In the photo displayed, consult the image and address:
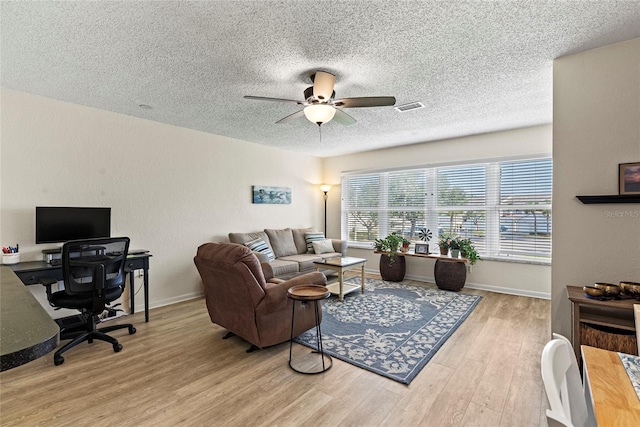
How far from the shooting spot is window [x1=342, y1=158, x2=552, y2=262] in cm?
451

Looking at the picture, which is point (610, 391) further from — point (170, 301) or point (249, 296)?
point (170, 301)

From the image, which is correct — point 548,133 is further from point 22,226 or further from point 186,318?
point 22,226

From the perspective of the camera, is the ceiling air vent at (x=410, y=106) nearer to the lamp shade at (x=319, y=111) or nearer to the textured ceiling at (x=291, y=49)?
the textured ceiling at (x=291, y=49)

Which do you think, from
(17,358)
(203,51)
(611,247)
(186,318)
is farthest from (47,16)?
(611,247)

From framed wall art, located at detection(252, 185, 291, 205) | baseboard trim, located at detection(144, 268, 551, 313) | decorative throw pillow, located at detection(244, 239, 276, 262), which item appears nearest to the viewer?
baseboard trim, located at detection(144, 268, 551, 313)

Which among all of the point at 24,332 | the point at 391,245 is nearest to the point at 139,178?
the point at 24,332

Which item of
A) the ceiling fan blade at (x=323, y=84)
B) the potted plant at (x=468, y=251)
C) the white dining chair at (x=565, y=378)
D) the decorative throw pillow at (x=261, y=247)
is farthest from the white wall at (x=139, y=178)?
the white dining chair at (x=565, y=378)

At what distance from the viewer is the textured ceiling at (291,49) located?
6.20 ft

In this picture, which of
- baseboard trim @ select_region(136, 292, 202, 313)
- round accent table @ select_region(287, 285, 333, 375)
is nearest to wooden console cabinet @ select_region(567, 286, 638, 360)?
round accent table @ select_region(287, 285, 333, 375)

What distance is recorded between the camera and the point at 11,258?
2941 millimetres

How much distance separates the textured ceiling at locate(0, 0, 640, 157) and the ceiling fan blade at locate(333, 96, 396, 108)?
0.25m

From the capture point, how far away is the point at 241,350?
2795 mm

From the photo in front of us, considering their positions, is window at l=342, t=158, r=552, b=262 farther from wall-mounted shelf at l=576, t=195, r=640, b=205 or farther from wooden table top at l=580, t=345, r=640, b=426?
wooden table top at l=580, t=345, r=640, b=426

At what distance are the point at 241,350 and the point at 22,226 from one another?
2670mm
